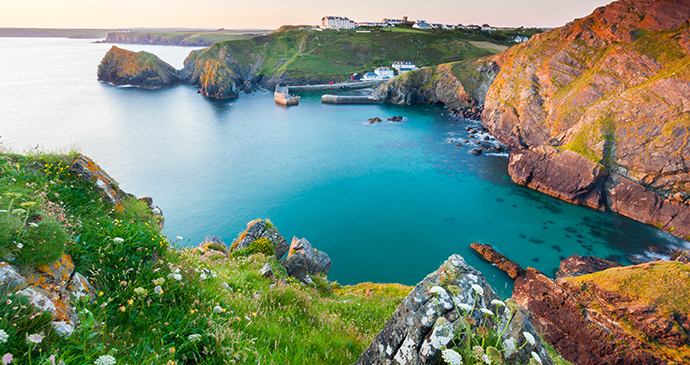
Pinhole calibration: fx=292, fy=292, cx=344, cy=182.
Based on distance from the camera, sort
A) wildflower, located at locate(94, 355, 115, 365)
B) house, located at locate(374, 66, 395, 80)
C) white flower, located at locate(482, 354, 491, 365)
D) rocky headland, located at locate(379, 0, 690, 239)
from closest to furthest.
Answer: wildflower, located at locate(94, 355, 115, 365)
white flower, located at locate(482, 354, 491, 365)
rocky headland, located at locate(379, 0, 690, 239)
house, located at locate(374, 66, 395, 80)

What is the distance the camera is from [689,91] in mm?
44000

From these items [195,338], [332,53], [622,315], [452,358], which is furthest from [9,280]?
[332,53]

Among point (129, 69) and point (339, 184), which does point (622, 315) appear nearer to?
point (339, 184)

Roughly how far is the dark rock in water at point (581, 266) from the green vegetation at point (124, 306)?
32.3m

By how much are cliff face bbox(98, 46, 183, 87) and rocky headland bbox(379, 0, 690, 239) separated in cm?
15987

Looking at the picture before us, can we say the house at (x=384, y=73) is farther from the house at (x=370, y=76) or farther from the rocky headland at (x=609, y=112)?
the rocky headland at (x=609, y=112)

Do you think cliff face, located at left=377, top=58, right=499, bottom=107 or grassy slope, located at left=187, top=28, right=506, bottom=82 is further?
grassy slope, located at left=187, top=28, right=506, bottom=82

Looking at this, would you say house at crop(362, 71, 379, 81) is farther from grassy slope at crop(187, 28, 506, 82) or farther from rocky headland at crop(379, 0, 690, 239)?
rocky headland at crop(379, 0, 690, 239)

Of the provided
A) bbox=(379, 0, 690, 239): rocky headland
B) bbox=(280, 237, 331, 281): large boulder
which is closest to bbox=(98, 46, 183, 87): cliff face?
bbox=(379, 0, 690, 239): rocky headland

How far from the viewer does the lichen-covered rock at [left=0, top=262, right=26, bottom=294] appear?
4070 mm

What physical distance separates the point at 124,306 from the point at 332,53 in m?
195

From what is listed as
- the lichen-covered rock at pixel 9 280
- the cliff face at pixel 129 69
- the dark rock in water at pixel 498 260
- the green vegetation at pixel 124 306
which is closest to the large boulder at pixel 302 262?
the green vegetation at pixel 124 306

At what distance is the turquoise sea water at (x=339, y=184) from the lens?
3700cm

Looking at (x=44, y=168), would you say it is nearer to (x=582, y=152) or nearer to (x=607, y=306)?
(x=607, y=306)
